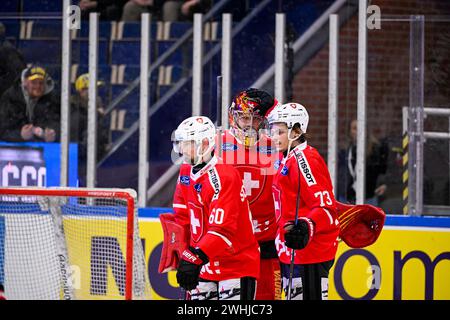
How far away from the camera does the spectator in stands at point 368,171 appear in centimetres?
869

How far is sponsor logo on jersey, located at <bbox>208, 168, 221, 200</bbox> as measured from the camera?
21.7 ft

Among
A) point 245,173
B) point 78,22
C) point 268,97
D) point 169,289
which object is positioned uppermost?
point 78,22

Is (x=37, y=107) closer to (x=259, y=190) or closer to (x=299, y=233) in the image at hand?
(x=259, y=190)

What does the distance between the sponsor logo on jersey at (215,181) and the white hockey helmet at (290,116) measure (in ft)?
1.99

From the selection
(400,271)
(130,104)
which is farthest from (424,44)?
(130,104)

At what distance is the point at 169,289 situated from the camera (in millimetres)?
8867

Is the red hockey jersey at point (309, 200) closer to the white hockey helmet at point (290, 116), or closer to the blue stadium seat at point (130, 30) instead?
the white hockey helmet at point (290, 116)

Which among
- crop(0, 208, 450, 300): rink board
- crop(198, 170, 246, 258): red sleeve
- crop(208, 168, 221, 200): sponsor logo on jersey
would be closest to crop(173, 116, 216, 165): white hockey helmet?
crop(208, 168, 221, 200): sponsor logo on jersey

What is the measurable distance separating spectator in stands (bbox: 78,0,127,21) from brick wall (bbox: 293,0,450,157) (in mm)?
1461

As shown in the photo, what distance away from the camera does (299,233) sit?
22.2 feet

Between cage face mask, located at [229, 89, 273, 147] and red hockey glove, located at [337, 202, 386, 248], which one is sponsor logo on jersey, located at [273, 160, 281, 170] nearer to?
cage face mask, located at [229, 89, 273, 147]

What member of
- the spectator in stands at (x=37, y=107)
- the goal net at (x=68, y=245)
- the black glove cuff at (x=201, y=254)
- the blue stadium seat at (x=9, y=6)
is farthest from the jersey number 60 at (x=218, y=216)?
the blue stadium seat at (x=9, y=6)
